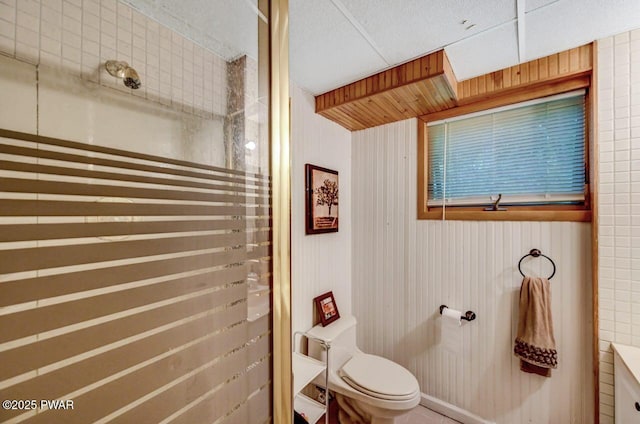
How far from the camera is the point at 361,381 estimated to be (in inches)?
60.1

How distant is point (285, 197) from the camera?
1.95 feet

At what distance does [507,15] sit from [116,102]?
5.05 feet

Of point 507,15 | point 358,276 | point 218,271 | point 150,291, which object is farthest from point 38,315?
point 358,276

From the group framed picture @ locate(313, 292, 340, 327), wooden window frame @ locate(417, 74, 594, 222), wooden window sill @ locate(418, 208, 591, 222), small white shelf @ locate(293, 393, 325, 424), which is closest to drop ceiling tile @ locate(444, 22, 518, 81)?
wooden window frame @ locate(417, 74, 594, 222)

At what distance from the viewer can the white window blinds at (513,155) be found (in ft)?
4.89

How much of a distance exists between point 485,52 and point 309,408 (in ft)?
7.47

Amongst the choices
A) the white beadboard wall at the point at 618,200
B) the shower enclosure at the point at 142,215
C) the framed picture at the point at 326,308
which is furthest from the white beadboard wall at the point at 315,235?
the white beadboard wall at the point at 618,200

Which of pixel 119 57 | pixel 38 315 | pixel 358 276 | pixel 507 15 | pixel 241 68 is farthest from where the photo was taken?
pixel 358 276

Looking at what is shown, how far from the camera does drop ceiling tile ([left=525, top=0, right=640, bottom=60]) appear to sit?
1.08 metres

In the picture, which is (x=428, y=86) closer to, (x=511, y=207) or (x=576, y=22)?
(x=576, y=22)

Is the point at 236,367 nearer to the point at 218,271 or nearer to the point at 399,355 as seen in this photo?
the point at 218,271

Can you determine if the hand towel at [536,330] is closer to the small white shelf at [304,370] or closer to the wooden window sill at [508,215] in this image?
the wooden window sill at [508,215]

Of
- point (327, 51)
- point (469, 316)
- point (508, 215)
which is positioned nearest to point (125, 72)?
point (327, 51)

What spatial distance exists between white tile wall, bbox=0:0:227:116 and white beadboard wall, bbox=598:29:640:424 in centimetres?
187
